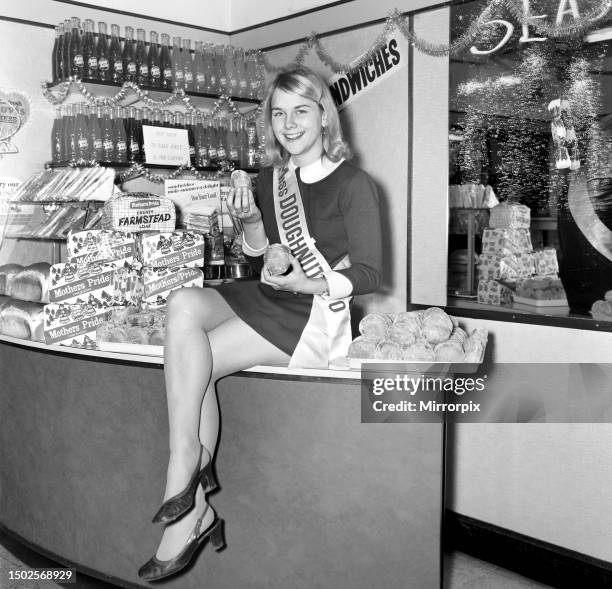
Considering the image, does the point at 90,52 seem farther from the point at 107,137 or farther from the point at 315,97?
the point at 315,97

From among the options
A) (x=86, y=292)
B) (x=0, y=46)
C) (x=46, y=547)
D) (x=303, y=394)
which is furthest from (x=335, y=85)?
(x=46, y=547)

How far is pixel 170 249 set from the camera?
2.72 m

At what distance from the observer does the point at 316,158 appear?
2.29 metres

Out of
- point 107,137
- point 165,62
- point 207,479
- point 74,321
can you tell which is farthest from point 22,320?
point 165,62

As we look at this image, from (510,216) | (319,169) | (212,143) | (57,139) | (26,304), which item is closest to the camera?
(319,169)

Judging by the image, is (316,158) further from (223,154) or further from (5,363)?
(223,154)

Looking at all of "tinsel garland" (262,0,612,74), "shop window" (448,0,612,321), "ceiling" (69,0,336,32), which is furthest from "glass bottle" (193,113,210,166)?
"shop window" (448,0,612,321)

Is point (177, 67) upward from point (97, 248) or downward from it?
upward

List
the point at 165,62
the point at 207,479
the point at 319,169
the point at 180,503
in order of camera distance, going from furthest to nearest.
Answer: the point at 165,62 < the point at 319,169 < the point at 207,479 < the point at 180,503

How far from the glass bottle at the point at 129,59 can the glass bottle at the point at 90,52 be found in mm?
169

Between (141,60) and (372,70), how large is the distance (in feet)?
3.97

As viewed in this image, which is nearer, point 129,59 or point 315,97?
point 315,97

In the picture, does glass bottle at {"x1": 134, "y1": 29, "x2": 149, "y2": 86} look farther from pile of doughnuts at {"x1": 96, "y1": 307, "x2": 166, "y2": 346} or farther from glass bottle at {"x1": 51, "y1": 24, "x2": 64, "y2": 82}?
pile of doughnuts at {"x1": 96, "y1": 307, "x2": 166, "y2": 346}

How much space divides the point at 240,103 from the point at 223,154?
17.3 inches
